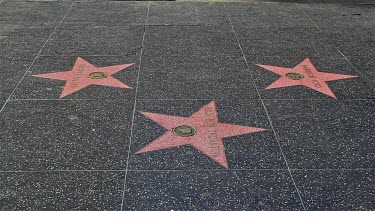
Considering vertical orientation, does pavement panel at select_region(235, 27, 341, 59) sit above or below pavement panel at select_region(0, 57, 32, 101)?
below

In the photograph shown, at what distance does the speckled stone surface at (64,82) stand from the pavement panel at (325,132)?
1.53m

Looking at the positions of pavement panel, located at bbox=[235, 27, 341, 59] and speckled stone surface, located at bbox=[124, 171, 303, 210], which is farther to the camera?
pavement panel, located at bbox=[235, 27, 341, 59]

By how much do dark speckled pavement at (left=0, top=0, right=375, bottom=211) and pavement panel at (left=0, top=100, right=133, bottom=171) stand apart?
0.02 meters

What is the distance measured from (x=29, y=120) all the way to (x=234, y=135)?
183cm

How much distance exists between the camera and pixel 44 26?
22.9 feet

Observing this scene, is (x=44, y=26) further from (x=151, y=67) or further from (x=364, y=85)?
(x=364, y=85)

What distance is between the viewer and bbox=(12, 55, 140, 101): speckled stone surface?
476 cm

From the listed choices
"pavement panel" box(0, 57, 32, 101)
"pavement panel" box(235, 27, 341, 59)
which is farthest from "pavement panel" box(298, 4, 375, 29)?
"pavement panel" box(0, 57, 32, 101)

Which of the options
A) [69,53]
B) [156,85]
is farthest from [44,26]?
[156,85]

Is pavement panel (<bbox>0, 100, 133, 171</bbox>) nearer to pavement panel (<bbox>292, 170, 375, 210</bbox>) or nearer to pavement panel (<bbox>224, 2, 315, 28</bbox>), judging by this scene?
pavement panel (<bbox>292, 170, 375, 210</bbox>)

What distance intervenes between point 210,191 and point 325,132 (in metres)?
1.35

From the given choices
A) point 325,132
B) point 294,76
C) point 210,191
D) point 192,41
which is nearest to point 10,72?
point 192,41

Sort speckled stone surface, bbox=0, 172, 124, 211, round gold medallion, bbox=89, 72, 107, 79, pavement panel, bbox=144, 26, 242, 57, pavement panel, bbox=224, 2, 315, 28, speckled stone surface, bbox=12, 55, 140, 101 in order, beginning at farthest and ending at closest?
1. pavement panel, bbox=224, 2, 315, 28
2. pavement panel, bbox=144, 26, 242, 57
3. round gold medallion, bbox=89, 72, 107, 79
4. speckled stone surface, bbox=12, 55, 140, 101
5. speckled stone surface, bbox=0, 172, 124, 211

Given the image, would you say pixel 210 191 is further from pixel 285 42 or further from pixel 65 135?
pixel 285 42
